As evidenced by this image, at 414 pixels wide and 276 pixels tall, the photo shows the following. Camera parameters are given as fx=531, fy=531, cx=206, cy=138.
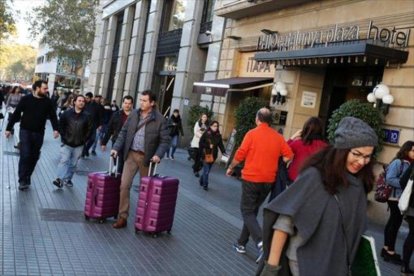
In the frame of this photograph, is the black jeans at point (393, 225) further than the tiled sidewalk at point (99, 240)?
Yes

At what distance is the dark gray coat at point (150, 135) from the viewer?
7.27 metres

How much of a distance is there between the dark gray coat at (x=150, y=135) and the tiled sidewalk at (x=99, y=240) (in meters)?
1.07

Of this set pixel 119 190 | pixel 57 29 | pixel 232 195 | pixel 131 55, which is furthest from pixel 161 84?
pixel 57 29

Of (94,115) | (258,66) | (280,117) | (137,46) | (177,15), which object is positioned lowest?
(94,115)

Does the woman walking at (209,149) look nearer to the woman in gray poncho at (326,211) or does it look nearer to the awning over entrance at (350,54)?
the awning over entrance at (350,54)

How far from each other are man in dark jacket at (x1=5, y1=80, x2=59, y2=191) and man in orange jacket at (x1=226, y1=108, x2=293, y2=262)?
410 centimetres

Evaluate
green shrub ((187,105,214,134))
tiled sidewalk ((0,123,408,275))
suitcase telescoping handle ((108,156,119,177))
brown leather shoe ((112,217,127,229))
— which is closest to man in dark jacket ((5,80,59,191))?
tiled sidewalk ((0,123,408,275))

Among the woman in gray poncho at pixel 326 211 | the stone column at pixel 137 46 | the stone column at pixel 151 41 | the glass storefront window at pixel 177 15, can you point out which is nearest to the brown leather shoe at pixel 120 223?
the woman in gray poncho at pixel 326 211

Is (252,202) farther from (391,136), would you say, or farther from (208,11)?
(208,11)

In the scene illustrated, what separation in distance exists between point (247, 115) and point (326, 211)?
12.2 meters

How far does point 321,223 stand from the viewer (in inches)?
111

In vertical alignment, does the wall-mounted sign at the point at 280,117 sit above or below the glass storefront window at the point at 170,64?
below

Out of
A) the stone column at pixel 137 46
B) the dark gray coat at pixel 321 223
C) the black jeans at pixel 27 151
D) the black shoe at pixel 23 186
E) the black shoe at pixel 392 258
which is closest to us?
the dark gray coat at pixel 321 223

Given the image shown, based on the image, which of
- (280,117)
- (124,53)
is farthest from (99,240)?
(124,53)
